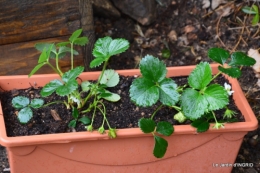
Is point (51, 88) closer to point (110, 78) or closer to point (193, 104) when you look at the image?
point (110, 78)

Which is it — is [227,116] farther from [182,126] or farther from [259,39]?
[259,39]

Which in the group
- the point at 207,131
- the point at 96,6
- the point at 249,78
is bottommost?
the point at 249,78

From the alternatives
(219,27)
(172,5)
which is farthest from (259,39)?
(172,5)

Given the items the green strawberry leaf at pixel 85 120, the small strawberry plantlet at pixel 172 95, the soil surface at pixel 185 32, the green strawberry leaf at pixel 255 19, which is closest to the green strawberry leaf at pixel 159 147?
the small strawberry plantlet at pixel 172 95

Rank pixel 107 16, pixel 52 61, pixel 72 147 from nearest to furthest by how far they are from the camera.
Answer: pixel 72 147 < pixel 52 61 < pixel 107 16

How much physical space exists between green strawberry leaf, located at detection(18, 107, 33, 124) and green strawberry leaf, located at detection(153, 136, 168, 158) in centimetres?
38

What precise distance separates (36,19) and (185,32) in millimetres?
786

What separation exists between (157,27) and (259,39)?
48 centimetres

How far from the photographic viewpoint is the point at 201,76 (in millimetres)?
1263

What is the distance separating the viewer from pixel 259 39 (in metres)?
2.03

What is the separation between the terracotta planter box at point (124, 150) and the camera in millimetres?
1278

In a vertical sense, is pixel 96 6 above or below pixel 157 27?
above

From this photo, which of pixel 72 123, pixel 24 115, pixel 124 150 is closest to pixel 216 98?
pixel 124 150

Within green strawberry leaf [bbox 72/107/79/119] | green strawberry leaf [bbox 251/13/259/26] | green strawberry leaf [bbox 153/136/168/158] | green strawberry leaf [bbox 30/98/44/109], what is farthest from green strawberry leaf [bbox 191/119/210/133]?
green strawberry leaf [bbox 251/13/259/26]
